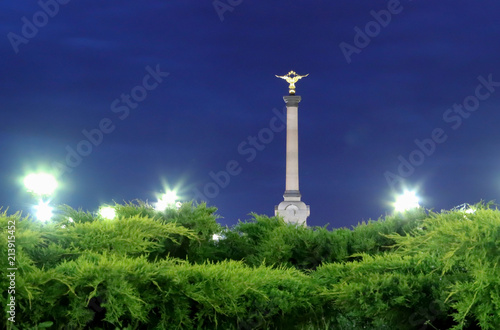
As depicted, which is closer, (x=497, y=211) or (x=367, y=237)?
(x=497, y=211)

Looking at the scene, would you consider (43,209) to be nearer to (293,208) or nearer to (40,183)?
(40,183)

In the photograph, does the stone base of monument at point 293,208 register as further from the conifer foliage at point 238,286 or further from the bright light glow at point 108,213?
the conifer foliage at point 238,286

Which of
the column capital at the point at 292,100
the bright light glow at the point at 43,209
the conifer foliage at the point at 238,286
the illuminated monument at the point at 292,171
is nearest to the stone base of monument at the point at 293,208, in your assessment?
the illuminated monument at the point at 292,171

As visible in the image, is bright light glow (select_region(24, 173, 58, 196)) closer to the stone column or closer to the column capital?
the stone column

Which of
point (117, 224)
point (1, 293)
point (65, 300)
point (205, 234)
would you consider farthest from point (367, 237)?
point (1, 293)

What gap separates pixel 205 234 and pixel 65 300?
11.6 ft

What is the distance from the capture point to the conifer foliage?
586cm

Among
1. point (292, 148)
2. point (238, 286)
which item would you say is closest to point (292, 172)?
point (292, 148)

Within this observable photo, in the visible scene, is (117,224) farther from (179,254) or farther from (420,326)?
(420,326)

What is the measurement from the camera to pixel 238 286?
6.50 m

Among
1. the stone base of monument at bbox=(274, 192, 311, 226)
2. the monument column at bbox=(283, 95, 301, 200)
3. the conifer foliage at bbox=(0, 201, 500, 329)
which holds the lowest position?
the conifer foliage at bbox=(0, 201, 500, 329)

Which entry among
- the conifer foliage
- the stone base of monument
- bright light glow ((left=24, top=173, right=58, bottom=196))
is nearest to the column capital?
the stone base of monument

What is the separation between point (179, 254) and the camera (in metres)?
9.03

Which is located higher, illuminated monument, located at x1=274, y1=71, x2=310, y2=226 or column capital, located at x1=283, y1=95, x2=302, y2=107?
column capital, located at x1=283, y1=95, x2=302, y2=107
